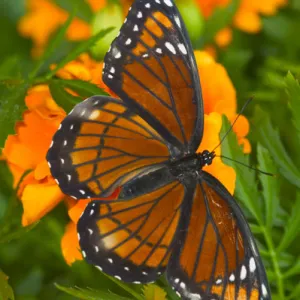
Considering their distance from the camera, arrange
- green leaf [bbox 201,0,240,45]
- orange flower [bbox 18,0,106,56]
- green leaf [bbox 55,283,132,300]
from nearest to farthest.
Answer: green leaf [bbox 55,283,132,300]
green leaf [bbox 201,0,240,45]
orange flower [bbox 18,0,106,56]

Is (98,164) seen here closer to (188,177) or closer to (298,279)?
(188,177)

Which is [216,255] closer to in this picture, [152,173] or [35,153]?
[152,173]

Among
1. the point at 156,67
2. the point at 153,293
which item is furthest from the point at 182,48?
the point at 153,293

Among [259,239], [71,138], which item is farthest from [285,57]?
[71,138]

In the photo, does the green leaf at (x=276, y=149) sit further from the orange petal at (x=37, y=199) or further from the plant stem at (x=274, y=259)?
the orange petal at (x=37, y=199)

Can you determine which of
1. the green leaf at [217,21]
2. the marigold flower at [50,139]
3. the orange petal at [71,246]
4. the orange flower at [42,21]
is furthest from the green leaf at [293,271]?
the orange flower at [42,21]

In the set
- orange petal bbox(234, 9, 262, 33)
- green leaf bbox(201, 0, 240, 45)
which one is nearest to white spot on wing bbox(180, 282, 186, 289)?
green leaf bbox(201, 0, 240, 45)

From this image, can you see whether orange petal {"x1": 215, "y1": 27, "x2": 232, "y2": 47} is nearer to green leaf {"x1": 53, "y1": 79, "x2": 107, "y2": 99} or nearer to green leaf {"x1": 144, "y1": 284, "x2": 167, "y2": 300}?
green leaf {"x1": 53, "y1": 79, "x2": 107, "y2": 99}
